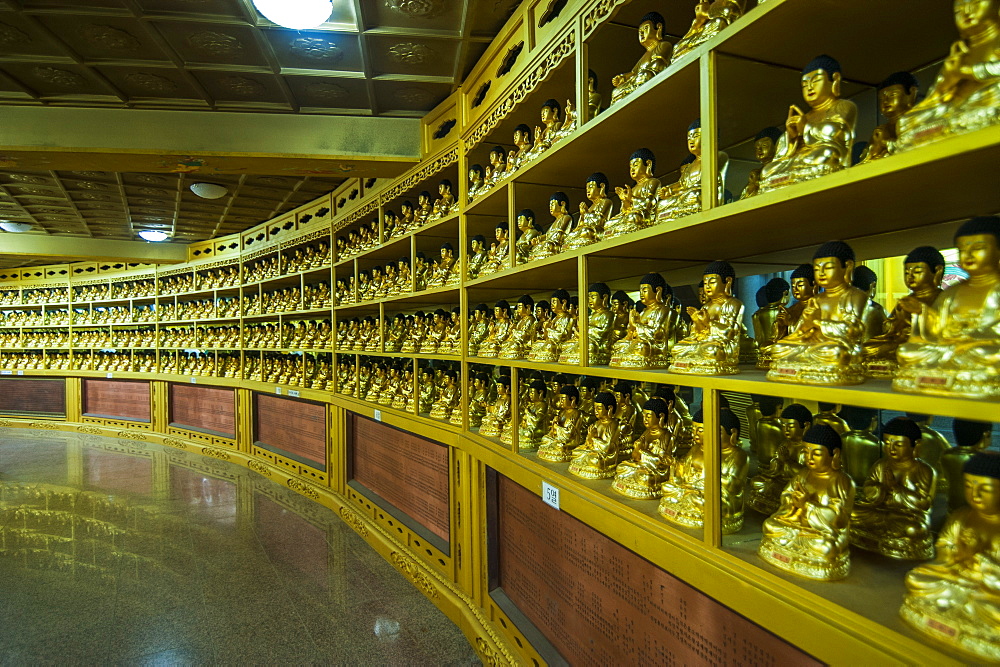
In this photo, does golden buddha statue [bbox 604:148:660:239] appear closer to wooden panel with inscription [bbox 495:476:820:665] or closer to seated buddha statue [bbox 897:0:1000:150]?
seated buddha statue [bbox 897:0:1000:150]

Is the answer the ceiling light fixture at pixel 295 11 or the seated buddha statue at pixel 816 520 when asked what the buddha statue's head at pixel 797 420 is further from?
the ceiling light fixture at pixel 295 11

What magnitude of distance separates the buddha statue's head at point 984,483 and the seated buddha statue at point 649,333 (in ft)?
2.80

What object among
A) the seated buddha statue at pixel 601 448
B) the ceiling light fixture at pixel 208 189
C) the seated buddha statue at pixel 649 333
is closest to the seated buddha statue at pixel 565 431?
the seated buddha statue at pixel 601 448

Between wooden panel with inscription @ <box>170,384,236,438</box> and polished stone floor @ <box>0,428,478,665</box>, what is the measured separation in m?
1.38

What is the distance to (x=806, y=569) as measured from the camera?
1.12 m

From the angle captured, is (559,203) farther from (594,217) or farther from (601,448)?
(601,448)

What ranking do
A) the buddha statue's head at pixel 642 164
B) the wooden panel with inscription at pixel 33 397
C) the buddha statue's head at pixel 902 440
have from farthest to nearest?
the wooden panel with inscription at pixel 33 397
the buddha statue's head at pixel 642 164
the buddha statue's head at pixel 902 440

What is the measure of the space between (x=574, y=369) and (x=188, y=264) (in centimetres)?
718

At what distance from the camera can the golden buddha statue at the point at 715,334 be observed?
4.55 ft

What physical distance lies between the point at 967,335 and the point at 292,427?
17.7 ft

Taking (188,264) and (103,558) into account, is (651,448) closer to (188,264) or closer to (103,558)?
(103,558)

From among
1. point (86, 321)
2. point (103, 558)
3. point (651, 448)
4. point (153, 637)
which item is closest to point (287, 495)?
point (103, 558)

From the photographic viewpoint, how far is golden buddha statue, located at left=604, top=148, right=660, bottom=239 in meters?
1.69

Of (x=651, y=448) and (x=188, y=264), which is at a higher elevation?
(x=188, y=264)
